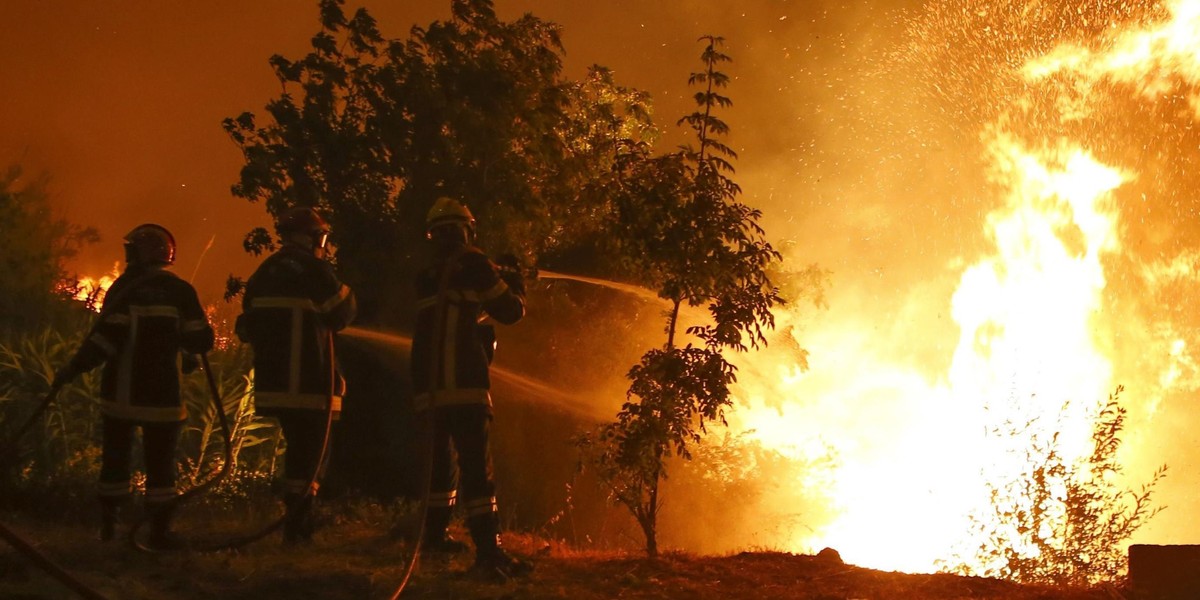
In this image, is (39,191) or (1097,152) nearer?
(1097,152)

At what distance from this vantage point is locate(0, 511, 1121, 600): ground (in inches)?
231

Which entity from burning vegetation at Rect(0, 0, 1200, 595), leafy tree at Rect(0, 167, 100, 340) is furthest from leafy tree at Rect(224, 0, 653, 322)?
leafy tree at Rect(0, 167, 100, 340)

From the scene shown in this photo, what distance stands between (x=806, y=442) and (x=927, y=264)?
10501 millimetres

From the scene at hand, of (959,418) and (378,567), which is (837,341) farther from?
(378,567)

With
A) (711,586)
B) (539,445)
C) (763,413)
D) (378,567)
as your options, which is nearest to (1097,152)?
(763,413)

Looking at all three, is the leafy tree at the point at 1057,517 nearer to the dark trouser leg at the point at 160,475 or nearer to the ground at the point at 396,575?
the ground at the point at 396,575

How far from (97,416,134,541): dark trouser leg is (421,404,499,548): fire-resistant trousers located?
198 cm

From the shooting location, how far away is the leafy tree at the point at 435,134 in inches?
408

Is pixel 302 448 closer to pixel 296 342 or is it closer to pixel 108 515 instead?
pixel 296 342

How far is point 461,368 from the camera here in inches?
263

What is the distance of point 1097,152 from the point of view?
19.7 metres

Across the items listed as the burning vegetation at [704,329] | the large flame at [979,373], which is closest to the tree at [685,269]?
the burning vegetation at [704,329]

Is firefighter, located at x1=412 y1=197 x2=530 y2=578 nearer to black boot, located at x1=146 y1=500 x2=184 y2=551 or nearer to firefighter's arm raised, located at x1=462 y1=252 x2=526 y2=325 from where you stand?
firefighter's arm raised, located at x1=462 y1=252 x2=526 y2=325

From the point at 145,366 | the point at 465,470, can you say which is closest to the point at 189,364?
the point at 145,366
